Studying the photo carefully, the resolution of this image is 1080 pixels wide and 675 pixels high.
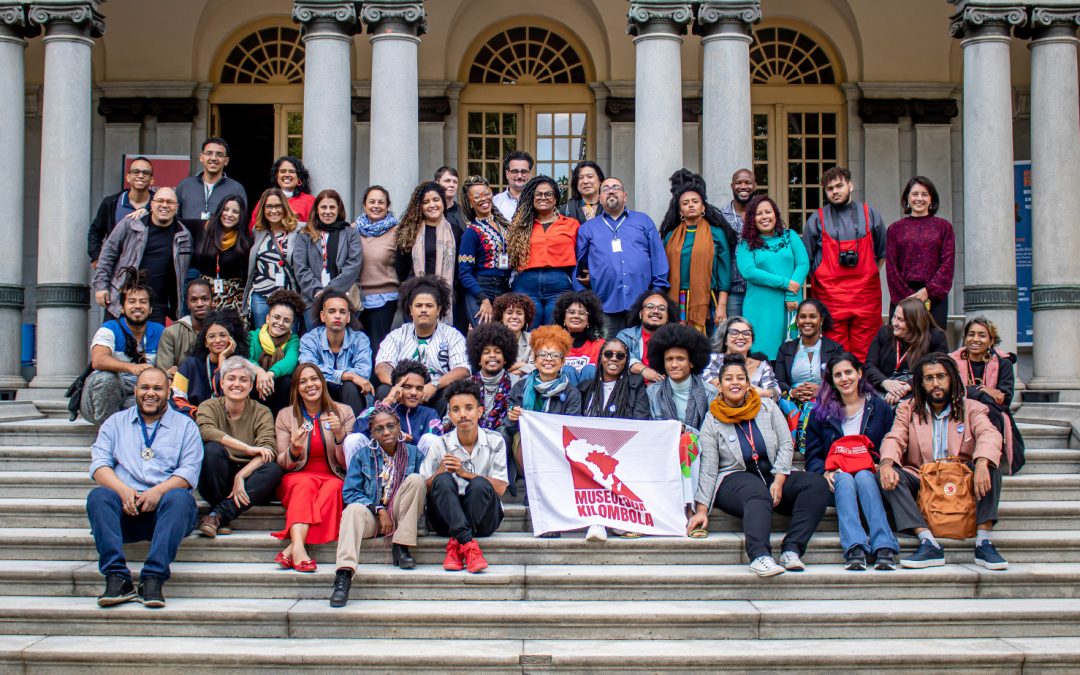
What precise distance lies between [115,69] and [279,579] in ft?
36.0

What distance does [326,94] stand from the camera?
11297 mm

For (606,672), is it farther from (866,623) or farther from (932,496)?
(932,496)

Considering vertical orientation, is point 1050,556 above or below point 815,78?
below

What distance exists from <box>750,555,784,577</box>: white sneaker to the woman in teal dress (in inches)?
116

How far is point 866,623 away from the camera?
6.54m

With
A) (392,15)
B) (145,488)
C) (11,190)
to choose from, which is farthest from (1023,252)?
(11,190)

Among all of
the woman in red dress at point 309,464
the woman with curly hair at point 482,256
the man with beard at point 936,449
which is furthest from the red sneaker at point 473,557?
the woman with curly hair at point 482,256

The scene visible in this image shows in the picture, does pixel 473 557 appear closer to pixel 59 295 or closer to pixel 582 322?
pixel 582 322

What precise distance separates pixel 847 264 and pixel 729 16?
3.29 m

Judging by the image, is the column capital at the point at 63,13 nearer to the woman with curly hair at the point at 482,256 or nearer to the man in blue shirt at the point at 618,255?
the woman with curly hair at the point at 482,256

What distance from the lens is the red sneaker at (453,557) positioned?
695cm

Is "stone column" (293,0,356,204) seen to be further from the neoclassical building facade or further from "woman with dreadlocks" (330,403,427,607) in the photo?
"woman with dreadlocks" (330,403,427,607)

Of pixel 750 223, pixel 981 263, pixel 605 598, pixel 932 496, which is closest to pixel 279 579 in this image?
pixel 605 598

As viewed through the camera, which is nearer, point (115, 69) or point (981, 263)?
point (981, 263)
